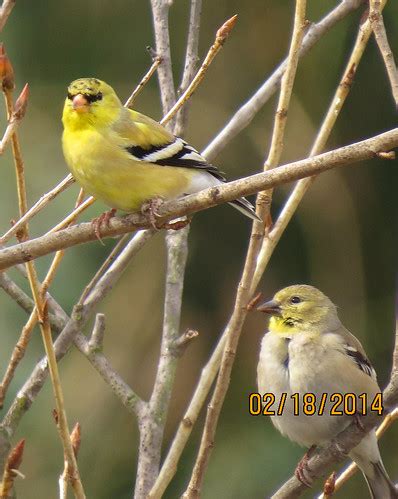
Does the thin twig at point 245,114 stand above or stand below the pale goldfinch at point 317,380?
above

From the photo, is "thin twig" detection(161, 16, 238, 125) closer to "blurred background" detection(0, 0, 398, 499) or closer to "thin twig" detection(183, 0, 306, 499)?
"thin twig" detection(183, 0, 306, 499)

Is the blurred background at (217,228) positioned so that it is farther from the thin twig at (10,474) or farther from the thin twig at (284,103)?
the thin twig at (10,474)

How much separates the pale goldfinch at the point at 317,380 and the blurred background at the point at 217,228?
1.66m

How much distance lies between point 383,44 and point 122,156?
1020mm

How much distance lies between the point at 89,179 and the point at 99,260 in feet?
6.50

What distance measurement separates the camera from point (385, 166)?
591 cm

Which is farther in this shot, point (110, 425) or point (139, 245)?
point (110, 425)

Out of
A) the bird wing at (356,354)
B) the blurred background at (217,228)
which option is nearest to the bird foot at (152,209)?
the bird wing at (356,354)

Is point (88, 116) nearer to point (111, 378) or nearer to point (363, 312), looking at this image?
point (111, 378)

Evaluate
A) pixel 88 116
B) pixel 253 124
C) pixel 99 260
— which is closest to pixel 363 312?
pixel 253 124

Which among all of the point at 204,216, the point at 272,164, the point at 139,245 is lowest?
the point at 204,216

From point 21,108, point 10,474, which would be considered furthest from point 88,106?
point 10,474

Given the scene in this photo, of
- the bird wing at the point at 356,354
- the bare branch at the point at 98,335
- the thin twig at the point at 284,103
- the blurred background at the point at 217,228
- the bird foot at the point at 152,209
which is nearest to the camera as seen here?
the thin twig at the point at 284,103

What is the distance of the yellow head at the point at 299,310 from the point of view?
3412 mm
